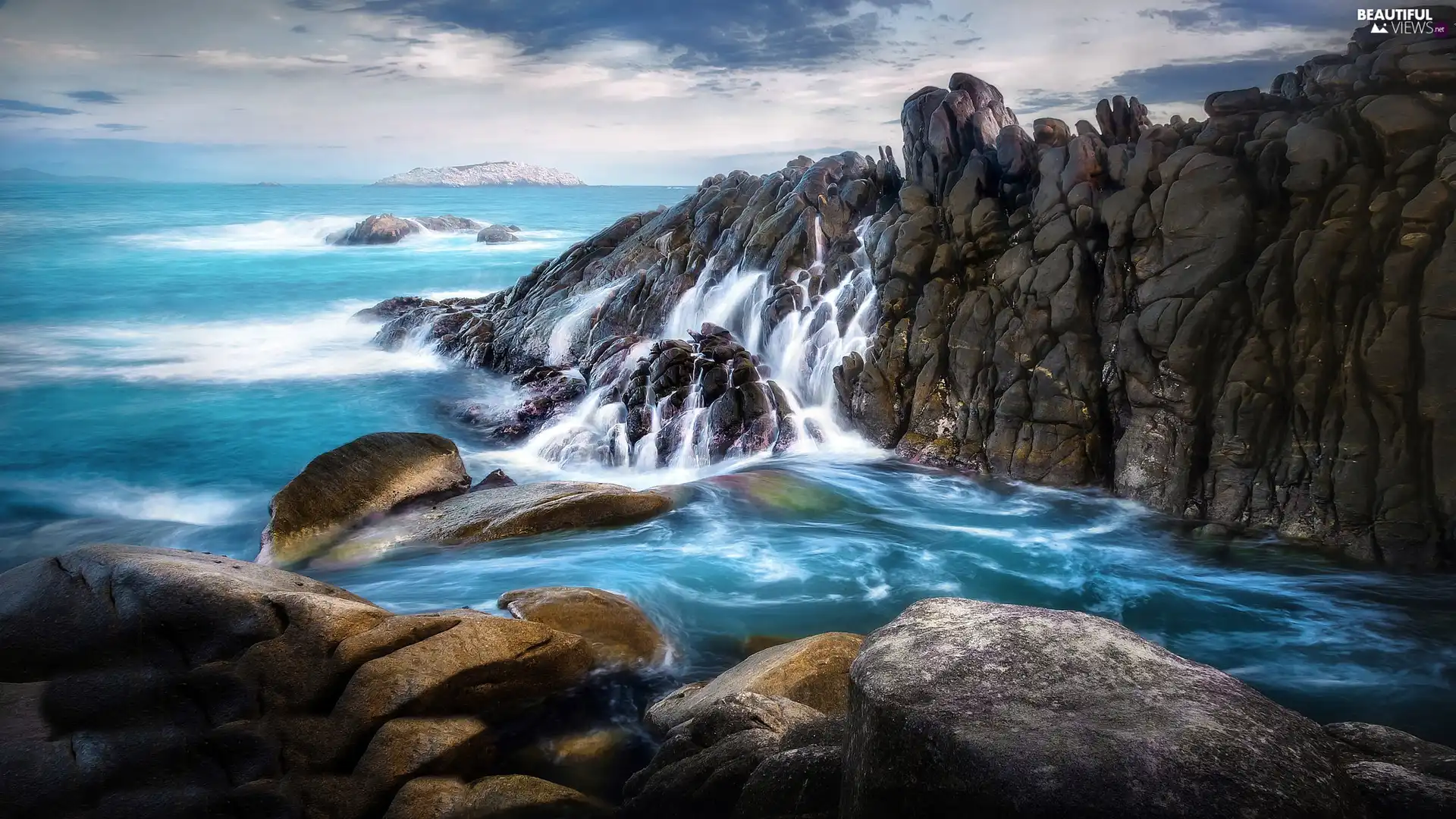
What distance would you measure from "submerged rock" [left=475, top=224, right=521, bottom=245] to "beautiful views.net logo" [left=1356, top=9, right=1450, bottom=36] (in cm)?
3767

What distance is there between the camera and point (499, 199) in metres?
84.4

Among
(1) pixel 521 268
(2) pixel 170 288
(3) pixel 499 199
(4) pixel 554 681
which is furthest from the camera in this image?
(3) pixel 499 199

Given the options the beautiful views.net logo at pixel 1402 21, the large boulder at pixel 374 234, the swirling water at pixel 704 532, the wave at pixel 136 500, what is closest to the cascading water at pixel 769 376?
the swirling water at pixel 704 532

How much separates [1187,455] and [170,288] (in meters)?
29.9

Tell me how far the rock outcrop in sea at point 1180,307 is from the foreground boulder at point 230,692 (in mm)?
7675

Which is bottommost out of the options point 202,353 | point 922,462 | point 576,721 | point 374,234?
point 576,721

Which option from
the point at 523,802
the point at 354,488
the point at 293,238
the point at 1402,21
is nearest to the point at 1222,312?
the point at 1402,21

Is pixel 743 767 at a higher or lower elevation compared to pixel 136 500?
higher

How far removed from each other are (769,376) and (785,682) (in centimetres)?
932

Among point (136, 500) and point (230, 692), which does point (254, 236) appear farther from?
point (230, 692)

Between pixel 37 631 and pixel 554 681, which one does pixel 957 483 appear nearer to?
pixel 554 681

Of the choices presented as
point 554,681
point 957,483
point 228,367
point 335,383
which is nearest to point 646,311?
point 335,383

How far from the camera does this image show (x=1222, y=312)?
9.38 m

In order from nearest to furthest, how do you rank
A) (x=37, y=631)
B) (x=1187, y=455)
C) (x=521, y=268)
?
(x=37, y=631) < (x=1187, y=455) < (x=521, y=268)
